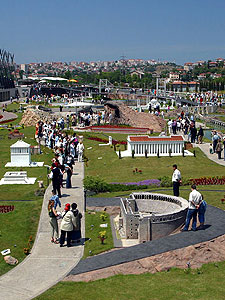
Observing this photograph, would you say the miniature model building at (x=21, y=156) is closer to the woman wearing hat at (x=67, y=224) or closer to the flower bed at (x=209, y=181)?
the flower bed at (x=209, y=181)

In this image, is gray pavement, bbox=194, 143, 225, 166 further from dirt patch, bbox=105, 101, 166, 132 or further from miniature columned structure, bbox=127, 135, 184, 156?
dirt patch, bbox=105, 101, 166, 132

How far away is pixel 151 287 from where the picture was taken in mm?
13172

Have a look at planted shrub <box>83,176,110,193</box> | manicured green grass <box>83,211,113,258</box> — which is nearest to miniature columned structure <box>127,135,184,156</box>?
planted shrub <box>83,176,110,193</box>

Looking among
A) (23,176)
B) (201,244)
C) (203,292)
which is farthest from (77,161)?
(203,292)

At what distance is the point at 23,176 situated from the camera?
26359 millimetres

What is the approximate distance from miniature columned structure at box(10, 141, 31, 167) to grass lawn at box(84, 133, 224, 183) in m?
3.63

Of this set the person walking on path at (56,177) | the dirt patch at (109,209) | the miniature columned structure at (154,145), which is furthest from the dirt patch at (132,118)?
the dirt patch at (109,209)

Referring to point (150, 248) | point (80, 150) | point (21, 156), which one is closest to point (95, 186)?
point (150, 248)

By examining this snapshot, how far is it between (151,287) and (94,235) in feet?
14.3

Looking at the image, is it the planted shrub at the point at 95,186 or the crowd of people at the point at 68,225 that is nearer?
the crowd of people at the point at 68,225

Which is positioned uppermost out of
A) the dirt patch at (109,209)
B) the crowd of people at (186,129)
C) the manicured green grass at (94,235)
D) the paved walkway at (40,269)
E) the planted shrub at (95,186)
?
the crowd of people at (186,129)

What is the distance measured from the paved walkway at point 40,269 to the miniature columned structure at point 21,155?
13.0 m

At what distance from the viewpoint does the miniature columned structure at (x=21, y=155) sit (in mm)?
30703

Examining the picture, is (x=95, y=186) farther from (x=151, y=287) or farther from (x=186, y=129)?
(x=186, y=129)
